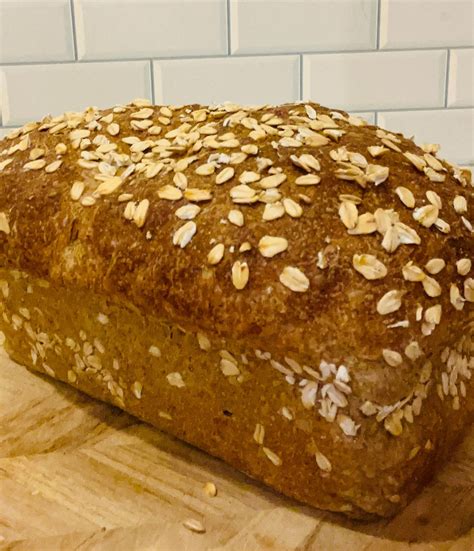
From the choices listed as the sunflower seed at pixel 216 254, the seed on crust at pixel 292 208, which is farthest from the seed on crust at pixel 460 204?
the sunflower seed at pixel 216 254

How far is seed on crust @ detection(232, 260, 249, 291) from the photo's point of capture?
84cm

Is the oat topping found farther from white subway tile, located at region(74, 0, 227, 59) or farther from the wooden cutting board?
white subway tile, located at region(74, 0, 227, 59)

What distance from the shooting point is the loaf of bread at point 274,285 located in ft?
2.70

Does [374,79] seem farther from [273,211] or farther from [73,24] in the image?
[273,211]

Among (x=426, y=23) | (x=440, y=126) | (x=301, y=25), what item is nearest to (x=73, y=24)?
(x=301, y=25)

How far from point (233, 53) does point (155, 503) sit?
1.18 metres

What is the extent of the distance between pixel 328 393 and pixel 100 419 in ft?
1.56

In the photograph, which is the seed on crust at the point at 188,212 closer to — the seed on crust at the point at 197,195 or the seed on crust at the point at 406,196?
the seed on crust at the point at 197,195

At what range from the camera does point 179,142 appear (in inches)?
42.4

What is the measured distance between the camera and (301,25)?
5.72 ft

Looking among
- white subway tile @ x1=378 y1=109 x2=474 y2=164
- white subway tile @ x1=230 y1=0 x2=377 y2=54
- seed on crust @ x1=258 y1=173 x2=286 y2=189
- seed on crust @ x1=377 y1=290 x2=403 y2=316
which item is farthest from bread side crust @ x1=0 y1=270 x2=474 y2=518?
white subway tile @ x1=378 y1=109 x2=474 y2=164

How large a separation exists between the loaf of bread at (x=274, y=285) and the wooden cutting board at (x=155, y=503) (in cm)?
3

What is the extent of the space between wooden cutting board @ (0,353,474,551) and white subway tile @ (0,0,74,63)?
38.0 inches

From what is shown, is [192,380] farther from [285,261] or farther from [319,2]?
[319,2]
